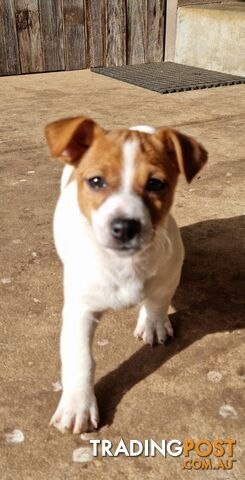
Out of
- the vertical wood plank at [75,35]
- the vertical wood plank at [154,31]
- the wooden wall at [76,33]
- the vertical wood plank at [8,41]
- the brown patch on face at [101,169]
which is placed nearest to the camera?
the brown patch on face at [101,169]

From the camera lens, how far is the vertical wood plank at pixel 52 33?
8.36m

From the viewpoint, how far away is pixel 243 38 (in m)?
8.02

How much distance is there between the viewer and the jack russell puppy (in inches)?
86.0

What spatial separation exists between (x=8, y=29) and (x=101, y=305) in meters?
7.04

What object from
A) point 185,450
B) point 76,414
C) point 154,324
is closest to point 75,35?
point 154,324

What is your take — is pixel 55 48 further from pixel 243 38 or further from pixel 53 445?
pixel 53 445

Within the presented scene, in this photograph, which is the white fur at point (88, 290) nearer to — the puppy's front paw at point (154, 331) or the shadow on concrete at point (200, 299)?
the shadow on concrete at point (200, 299)

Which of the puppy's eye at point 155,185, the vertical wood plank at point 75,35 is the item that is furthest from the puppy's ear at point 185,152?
the vertical wood plank at point 75,35

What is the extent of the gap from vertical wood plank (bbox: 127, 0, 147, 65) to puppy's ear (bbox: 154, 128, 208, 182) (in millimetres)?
7131

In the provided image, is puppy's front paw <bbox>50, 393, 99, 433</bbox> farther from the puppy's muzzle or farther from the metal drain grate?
the metal drain grate

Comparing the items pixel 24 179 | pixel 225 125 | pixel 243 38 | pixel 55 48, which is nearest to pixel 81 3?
pixel 55 48

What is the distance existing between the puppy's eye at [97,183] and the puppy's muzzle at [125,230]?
20 cm

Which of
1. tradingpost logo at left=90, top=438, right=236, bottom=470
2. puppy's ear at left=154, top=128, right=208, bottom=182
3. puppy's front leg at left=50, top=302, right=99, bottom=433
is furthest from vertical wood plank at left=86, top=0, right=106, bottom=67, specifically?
tradingpost logo at left=90, top=438, right=236, bottom=470

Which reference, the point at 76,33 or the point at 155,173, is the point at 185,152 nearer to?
the point at 155,173
